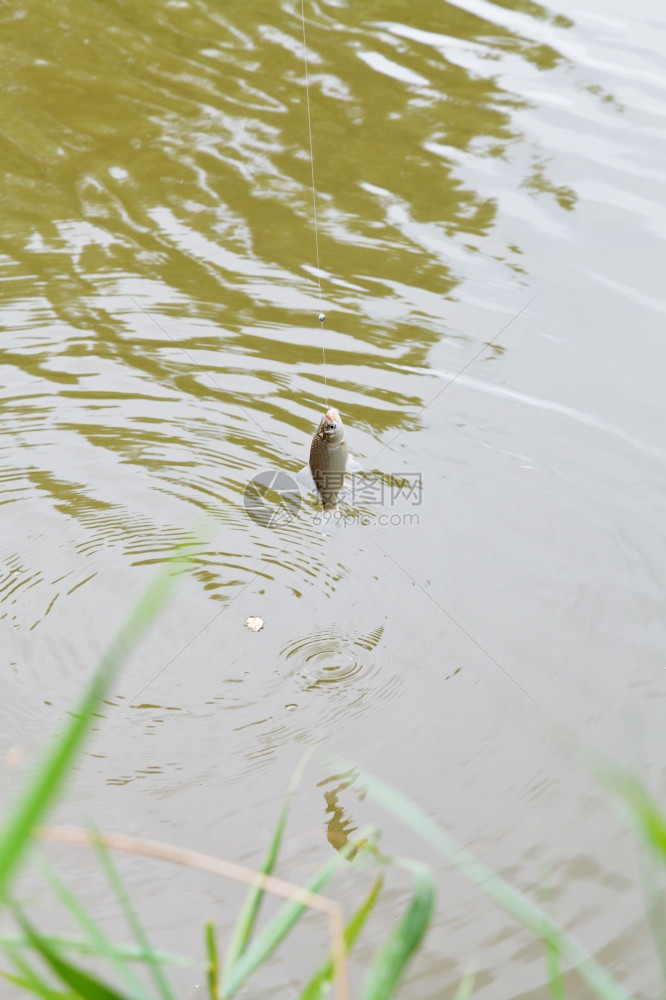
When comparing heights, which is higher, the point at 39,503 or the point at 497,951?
the point at 497,951

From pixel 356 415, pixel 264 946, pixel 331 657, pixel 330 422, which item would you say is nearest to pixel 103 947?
pixel 264 946

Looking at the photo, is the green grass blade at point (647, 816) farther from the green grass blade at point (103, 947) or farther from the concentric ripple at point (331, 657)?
the concentric ripple at point (331, 657)

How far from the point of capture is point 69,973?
89 centimetres

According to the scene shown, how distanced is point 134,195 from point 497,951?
5.03 meters

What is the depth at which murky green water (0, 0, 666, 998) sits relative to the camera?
10.8ft

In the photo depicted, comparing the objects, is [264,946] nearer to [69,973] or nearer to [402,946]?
[402,946]

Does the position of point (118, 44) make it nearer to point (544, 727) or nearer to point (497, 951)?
point (544, 727)

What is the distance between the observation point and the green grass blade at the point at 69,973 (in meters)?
0.88

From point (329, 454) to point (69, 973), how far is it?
2697 mm

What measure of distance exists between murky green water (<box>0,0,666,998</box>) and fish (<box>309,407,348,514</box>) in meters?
0.58

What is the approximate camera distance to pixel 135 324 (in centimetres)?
543

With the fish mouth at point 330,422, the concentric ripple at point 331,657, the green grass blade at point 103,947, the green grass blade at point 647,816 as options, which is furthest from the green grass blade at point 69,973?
the concentric ripple at point 331,657

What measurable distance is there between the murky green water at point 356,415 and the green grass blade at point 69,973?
187 cm

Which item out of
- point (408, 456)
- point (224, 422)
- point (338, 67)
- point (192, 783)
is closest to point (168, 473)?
point (224, 422)
